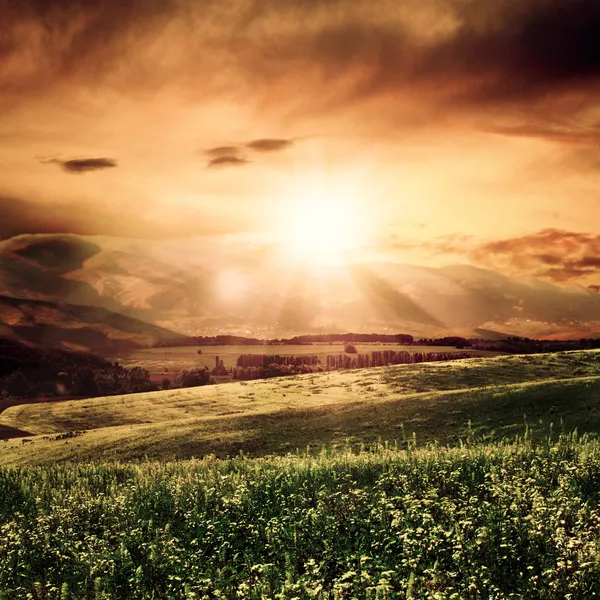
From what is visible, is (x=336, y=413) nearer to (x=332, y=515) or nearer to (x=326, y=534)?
(x=332, y=515)

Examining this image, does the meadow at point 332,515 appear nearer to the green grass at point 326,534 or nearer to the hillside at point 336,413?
the green grass at point 326,534

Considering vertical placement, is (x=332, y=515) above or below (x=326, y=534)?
above

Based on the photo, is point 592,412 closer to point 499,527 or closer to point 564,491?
point 564,491

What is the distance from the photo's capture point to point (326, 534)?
52.5 feet

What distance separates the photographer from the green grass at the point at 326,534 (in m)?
12.6

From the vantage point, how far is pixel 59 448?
45688mm

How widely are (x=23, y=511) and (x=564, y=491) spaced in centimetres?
1864

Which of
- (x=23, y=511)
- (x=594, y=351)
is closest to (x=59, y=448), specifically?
(x=23, y=511)

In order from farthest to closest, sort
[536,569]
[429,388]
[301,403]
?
[429,388] < [301,403] < [536,569]

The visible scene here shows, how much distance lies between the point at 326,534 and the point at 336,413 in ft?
98.5

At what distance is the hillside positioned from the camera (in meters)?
38.8

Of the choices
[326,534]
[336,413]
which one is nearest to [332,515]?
[326,534]

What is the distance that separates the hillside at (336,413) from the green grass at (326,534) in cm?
1346

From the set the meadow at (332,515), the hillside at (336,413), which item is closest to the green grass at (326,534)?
the meadow at (332,515)
